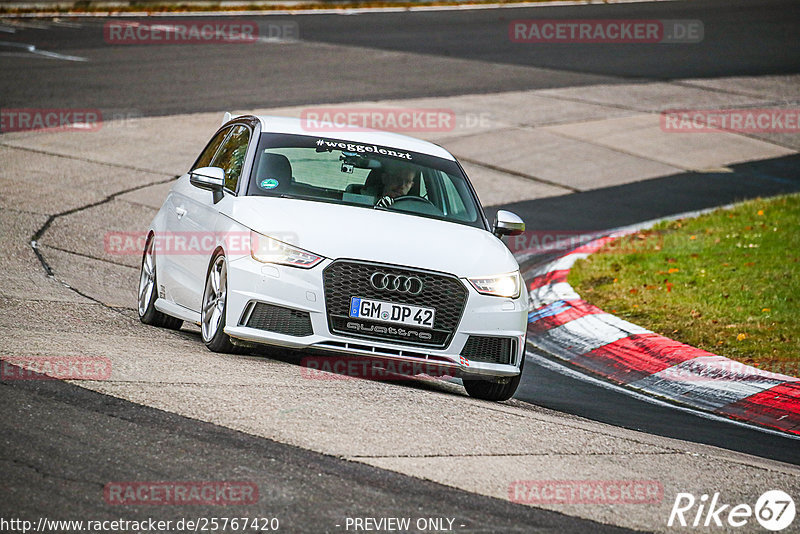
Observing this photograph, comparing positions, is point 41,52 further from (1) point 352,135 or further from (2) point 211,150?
(1) point 352,135

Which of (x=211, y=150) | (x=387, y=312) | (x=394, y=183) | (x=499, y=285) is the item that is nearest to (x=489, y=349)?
(x=499, y=285)

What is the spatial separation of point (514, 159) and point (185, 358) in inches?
475

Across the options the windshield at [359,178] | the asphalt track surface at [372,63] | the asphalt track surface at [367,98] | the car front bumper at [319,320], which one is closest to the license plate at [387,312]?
the car front bumper at [319,320]

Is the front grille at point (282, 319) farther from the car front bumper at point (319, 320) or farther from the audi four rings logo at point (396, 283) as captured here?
the audi four rings logo at point (396, 283)

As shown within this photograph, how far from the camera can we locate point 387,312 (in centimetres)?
723

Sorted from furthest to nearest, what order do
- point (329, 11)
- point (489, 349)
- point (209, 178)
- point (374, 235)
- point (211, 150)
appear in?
point (329, 11), point (211, 150), point (209, 178), point (489, 349), point (374, 235)

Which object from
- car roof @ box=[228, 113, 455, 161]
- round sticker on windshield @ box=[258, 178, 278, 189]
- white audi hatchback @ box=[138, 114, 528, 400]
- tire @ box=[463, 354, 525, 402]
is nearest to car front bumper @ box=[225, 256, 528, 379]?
white audi hatchback @ box=[138, 114, 528, 400]

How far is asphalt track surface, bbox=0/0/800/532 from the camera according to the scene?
5.09 m

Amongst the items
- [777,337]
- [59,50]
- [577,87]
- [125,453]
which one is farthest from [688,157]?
[125,453]

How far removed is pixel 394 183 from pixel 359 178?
0.26 metres

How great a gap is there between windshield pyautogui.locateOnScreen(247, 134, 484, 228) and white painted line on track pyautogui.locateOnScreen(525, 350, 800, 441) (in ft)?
5.77

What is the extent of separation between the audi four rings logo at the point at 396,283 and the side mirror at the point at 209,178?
1.55 m

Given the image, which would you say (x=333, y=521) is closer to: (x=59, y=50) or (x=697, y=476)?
(x=697, y=476)

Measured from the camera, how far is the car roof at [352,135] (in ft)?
28.8
